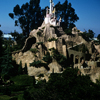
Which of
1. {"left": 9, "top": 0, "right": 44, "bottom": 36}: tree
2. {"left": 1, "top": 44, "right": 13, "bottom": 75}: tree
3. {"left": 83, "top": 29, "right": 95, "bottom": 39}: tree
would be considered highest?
{"left": 9, "top": 0, "right": 44, "bottom": 36}: tree

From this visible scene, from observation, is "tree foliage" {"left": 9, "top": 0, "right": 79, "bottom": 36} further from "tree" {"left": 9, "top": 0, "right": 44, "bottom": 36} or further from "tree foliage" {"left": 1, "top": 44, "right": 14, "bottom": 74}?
"tree foliage" {"left": 1, "top": 44, "right": 14, "bottom": 74}

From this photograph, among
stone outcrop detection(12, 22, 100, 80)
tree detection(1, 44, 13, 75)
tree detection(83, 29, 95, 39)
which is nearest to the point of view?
tree detection(1, 44, 13, 75)

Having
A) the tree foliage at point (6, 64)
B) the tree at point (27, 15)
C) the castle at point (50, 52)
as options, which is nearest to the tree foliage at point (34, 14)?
the tree at point (27, 15)

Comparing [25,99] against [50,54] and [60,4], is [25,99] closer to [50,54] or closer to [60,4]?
[50,54]

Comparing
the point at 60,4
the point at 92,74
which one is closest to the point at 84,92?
the point at 92,74

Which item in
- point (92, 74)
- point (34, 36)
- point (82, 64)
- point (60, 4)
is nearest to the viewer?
point (92, 74)

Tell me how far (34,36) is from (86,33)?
19435 mm

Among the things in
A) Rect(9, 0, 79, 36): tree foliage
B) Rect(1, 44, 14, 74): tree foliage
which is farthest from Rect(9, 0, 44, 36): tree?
Rect(1, 44, 14, 74): tree foliage

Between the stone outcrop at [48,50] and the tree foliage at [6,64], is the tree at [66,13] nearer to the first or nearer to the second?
the stone outcrop at [48,50]

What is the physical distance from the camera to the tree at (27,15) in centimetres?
5653

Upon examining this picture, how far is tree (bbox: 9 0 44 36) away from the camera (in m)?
56.5

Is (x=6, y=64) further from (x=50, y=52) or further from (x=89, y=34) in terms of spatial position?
(x=89, y=34)

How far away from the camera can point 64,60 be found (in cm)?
3859

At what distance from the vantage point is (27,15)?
186 ft
